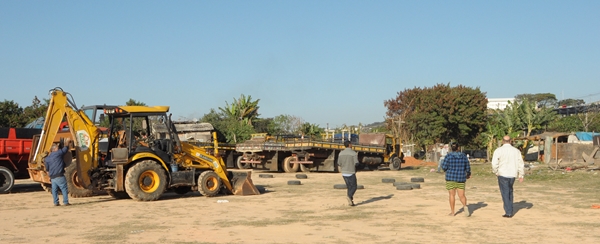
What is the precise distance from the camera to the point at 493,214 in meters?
13.1

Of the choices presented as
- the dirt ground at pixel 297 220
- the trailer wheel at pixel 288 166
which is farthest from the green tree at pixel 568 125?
the dirt ground at pixel 297 220

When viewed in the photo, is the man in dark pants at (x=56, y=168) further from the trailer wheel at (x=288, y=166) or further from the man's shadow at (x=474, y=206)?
the trailer wheel at (x=288, y=166)

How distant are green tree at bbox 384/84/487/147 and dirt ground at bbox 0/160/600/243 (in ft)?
132

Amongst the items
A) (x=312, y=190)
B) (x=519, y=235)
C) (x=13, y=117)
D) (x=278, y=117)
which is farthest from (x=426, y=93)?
(x=519, y=235)

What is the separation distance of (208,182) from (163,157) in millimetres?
1498

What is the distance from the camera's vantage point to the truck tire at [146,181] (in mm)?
15508

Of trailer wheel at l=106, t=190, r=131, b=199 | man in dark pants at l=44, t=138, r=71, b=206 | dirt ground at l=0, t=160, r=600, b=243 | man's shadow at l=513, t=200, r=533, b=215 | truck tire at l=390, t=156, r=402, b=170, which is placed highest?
man in dark pants at l=44, t=138, r=71, b=206

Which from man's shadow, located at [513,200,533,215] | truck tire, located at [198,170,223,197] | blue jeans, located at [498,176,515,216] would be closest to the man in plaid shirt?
blue jeans, located at [498,176,515,216]

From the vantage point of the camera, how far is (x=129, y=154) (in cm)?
1577

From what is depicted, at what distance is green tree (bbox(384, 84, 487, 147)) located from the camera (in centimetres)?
5791

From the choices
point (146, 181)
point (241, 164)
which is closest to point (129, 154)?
point (146, 181)

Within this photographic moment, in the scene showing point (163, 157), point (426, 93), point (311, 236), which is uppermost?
point (426, 93)

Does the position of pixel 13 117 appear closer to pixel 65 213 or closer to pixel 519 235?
pixel 65 213

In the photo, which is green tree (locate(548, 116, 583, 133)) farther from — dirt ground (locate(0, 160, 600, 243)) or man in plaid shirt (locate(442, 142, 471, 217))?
man in plaid shirt (locate(442, 142, 471, 217))
